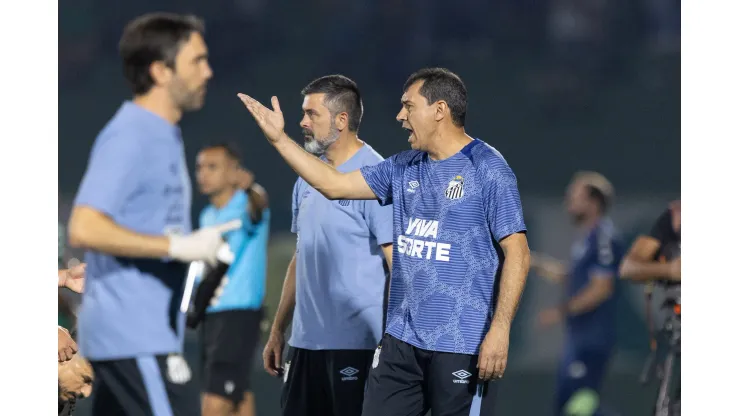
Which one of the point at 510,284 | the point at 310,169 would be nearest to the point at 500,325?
the point at 510,284

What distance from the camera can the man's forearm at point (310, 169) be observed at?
350cm

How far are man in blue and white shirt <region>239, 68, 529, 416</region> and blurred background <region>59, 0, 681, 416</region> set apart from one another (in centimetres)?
436

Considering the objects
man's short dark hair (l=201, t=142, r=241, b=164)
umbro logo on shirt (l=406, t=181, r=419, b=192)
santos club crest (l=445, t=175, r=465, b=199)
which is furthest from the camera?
man's short dark hair (l=201, t=142, r=241, b=164)

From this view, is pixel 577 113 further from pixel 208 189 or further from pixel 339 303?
pixel 339 303

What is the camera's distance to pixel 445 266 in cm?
349

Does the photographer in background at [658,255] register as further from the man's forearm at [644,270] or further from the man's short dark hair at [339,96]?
the man's short dark hair at [339,96]

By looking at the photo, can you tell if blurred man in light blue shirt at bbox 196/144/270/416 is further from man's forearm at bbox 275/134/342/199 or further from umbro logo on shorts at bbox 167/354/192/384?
umbro logo on shorts at bbox 167/354/192/384

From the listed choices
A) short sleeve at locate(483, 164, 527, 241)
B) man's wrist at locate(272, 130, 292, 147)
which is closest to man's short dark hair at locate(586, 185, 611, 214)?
short sleeve at locate(483, 164, 527, 241)

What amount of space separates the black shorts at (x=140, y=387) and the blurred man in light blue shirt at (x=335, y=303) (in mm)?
1171

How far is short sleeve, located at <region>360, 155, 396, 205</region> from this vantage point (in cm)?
375

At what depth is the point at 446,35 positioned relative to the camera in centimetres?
870

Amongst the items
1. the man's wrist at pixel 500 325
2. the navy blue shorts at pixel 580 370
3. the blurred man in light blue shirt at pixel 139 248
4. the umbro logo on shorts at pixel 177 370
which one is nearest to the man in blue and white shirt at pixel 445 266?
the man's wrist at pixel 500 325

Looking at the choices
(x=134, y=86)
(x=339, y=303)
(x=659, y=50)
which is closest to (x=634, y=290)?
(x=659, y=50)

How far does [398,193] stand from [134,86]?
42.2 inches
